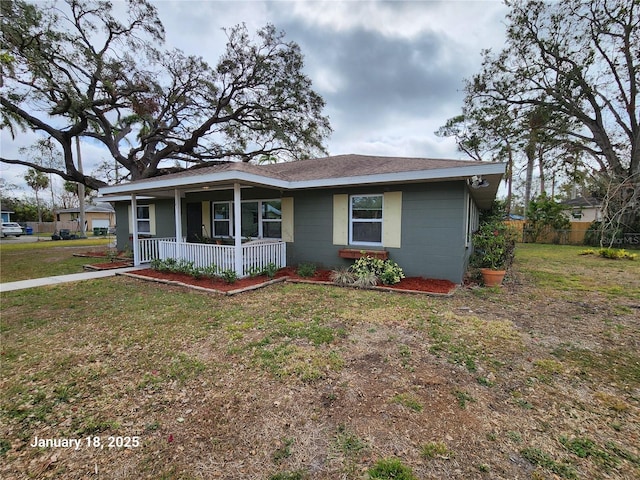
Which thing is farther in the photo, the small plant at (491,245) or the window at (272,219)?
the window at (272,219)

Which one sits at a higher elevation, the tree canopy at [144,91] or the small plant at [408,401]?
the tree canopy at [144,91]

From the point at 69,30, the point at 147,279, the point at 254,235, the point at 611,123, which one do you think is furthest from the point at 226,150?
the point at 611,123

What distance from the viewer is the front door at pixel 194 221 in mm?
10312

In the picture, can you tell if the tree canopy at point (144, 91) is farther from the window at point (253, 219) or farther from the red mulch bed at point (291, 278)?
the red mulch bed at point (291, 278)

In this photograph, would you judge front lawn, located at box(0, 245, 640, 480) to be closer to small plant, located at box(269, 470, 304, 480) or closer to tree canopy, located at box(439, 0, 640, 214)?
small plant, located at box(269, 470, 304, 480)

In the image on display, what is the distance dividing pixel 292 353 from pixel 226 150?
17.9 meters

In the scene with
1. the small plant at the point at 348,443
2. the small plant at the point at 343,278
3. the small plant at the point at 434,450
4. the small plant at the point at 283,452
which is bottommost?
the small plant at the point at 283,452

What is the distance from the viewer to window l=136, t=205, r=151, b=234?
1227cm

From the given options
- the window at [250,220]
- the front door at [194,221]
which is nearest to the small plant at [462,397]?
the window at [250,220]

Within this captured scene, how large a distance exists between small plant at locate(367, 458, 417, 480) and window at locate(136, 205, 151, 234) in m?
13.0

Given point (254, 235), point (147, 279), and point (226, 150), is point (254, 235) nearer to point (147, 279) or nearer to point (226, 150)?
point (147, 279)

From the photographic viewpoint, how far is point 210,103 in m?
16.3

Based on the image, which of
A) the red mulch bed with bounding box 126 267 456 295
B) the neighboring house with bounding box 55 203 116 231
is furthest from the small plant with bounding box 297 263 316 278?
the neighboring house with bounding box 55 203 116 231

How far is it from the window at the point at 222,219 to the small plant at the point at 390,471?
863 cm
